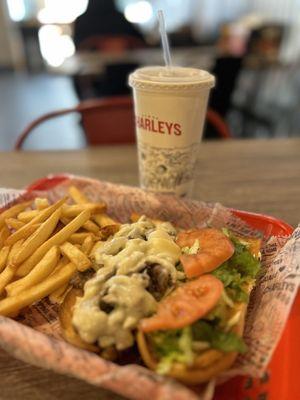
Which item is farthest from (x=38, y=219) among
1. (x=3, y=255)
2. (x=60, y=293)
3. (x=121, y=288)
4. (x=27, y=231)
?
(x=121, y=288)

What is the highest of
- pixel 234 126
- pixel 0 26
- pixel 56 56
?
pixel 0 26

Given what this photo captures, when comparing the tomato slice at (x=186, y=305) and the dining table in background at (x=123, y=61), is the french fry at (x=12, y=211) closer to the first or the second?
the tomato slice at (x=186, y=305)

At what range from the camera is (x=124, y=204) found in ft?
4.95

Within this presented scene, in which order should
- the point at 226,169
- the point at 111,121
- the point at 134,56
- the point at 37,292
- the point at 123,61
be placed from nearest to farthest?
the point at 37,292 → the point at 226,169 → the point at 111,121 → the point at 123,61 → the point at 134,56

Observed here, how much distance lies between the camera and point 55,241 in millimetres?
1159

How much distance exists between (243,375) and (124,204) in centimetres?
80

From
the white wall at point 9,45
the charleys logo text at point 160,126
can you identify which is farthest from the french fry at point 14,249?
the white wall at point 9,45

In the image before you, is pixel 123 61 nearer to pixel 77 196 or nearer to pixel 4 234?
pixel 77 196

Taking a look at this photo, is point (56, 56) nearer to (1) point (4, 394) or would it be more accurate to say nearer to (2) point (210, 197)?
(2) point (210, 197)

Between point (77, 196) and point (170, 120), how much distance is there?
0.45m

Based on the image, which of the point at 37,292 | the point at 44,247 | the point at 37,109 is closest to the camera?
the point at 37,292

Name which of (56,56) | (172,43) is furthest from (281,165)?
(56,56)

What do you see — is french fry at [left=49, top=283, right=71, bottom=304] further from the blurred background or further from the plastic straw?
the blurred background

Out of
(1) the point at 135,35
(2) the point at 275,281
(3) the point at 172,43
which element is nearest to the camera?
(2) the point at 275,281
